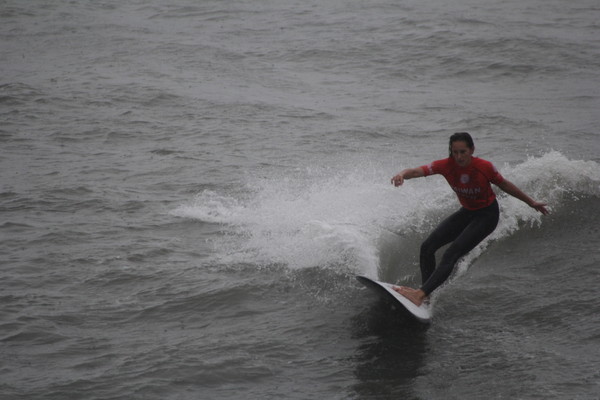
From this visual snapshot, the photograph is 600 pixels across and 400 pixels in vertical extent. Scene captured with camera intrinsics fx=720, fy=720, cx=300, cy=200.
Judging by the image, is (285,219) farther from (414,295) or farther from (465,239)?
(465,239)

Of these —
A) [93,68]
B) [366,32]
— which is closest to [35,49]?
[93,68]

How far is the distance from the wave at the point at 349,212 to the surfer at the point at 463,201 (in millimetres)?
→ 1280

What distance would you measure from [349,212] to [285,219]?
35.7 inches

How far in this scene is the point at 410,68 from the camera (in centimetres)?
2027

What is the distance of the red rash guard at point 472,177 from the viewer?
7129 mm

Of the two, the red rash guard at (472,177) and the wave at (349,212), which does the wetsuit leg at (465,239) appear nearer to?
the red rash guard at (472,177)

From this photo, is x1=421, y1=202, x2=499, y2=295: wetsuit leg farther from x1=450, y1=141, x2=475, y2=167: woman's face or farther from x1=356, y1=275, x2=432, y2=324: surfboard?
x1=450, y1=141, x2=475, y2=167: woman's face

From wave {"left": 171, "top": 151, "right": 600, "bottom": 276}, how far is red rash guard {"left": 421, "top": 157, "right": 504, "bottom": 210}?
1657mm

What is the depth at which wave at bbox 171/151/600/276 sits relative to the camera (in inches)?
354

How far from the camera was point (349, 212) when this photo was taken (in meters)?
9.99

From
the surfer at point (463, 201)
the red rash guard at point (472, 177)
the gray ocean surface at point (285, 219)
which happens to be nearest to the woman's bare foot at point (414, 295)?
the surfer at point (463, 201)

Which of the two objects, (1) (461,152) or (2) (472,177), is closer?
(1) (461,152)

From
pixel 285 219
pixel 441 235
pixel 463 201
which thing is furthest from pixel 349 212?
pixel 463 201

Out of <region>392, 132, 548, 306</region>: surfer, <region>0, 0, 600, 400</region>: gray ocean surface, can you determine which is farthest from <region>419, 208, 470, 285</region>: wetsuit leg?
<region>0, 0, 600, 400</region>: gray ocean surface
